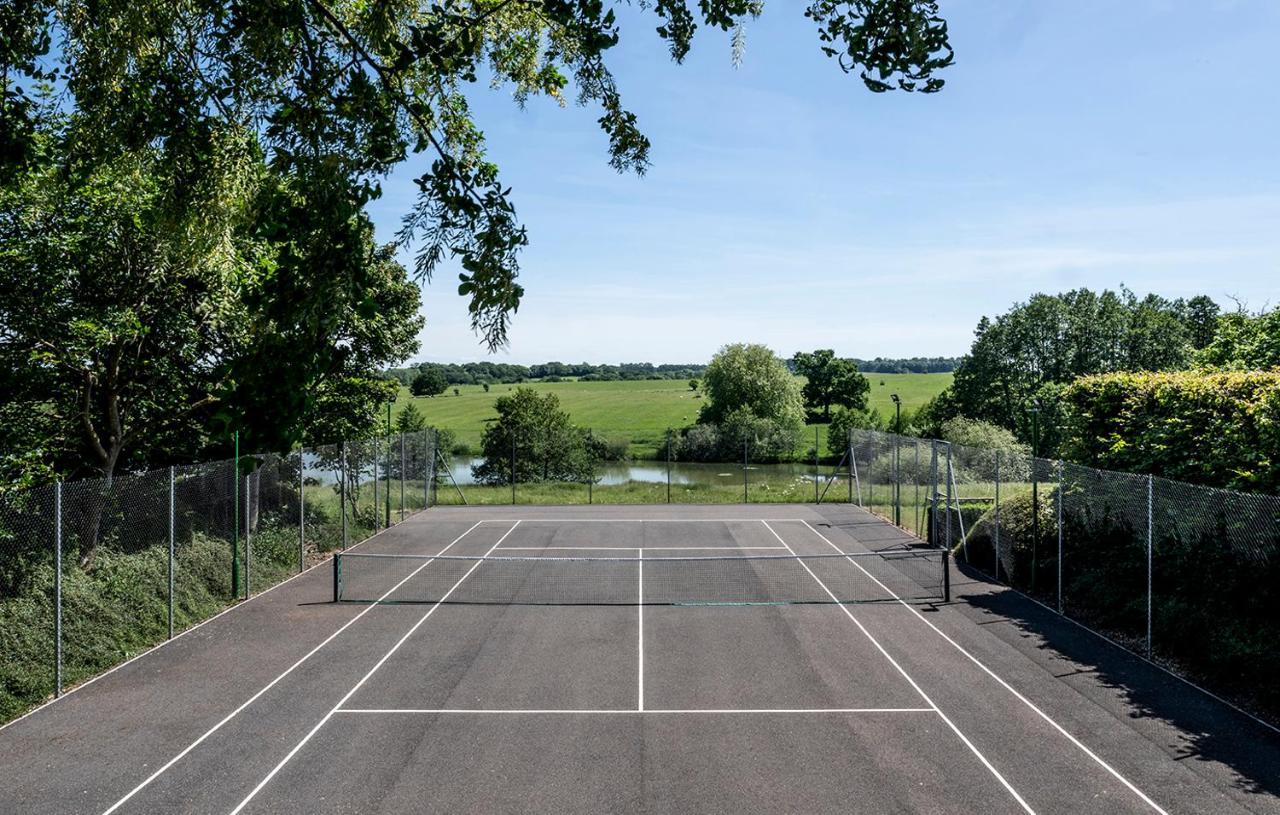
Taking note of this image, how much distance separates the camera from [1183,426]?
50.8ft

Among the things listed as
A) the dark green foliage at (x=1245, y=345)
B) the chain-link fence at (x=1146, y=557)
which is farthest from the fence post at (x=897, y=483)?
the dark green foliage at (x=1245, y=345)

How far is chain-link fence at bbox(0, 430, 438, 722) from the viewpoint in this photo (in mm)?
11523

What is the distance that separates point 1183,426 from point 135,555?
60.1 ft

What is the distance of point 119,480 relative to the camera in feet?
44.7

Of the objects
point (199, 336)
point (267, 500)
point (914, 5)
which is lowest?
point (267, 500)

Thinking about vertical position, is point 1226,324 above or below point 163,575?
above

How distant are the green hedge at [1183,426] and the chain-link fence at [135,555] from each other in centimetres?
1394

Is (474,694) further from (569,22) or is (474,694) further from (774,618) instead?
(569,22)

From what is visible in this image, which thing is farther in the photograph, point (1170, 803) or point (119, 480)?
point (119, 480)

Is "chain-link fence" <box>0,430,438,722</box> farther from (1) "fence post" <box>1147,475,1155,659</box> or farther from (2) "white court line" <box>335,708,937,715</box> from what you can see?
(1) "fence post" <box>1147,475,1155,659</box>

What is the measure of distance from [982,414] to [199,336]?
191 feet

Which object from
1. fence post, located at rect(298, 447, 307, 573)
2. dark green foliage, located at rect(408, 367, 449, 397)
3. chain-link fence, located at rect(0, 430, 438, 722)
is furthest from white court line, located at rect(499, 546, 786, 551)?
dark green foliage, located at rect(408, 367, 449, 397)

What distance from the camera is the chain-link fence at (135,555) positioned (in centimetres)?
1152

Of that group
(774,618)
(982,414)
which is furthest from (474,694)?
(982,414)
